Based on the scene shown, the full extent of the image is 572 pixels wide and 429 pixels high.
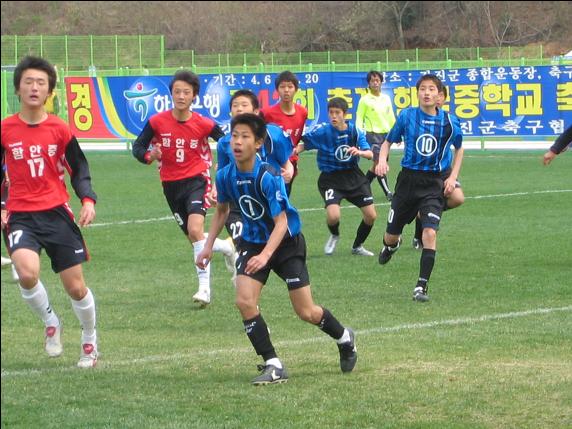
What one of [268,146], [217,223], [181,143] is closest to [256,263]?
[217,223]

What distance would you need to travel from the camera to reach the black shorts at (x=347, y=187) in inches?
513

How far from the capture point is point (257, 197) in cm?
680

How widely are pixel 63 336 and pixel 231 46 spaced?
45.3 metres

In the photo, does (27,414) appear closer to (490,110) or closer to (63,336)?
(63,336)

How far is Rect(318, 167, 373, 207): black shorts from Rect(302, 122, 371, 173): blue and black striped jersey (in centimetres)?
7

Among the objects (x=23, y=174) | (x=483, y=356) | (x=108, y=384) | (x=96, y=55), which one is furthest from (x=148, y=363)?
(x=96, y=55)

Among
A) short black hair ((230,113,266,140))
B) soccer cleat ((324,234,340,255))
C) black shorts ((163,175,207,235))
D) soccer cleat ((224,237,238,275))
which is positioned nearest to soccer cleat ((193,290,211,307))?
black shorts ((163,175,207,235))

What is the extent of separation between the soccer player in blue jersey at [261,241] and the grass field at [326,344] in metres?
0.21

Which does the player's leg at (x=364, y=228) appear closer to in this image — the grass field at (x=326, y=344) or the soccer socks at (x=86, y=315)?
the grass field at (x=326, y=344)

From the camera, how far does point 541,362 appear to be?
7.14 metres

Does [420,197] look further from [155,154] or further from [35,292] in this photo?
[35,292]

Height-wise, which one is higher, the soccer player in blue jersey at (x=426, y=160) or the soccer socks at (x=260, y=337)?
the soccer player in blue jersey at (x=426, y=160)

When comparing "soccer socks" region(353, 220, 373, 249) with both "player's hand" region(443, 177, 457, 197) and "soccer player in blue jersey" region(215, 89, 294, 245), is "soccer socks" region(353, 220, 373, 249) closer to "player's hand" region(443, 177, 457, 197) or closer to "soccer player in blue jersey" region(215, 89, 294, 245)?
"player's hand" region(443, 177, 457, 197)

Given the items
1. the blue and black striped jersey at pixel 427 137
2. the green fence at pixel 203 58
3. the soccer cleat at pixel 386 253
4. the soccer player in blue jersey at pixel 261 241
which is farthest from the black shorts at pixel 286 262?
the green fence at pixel 203 58
